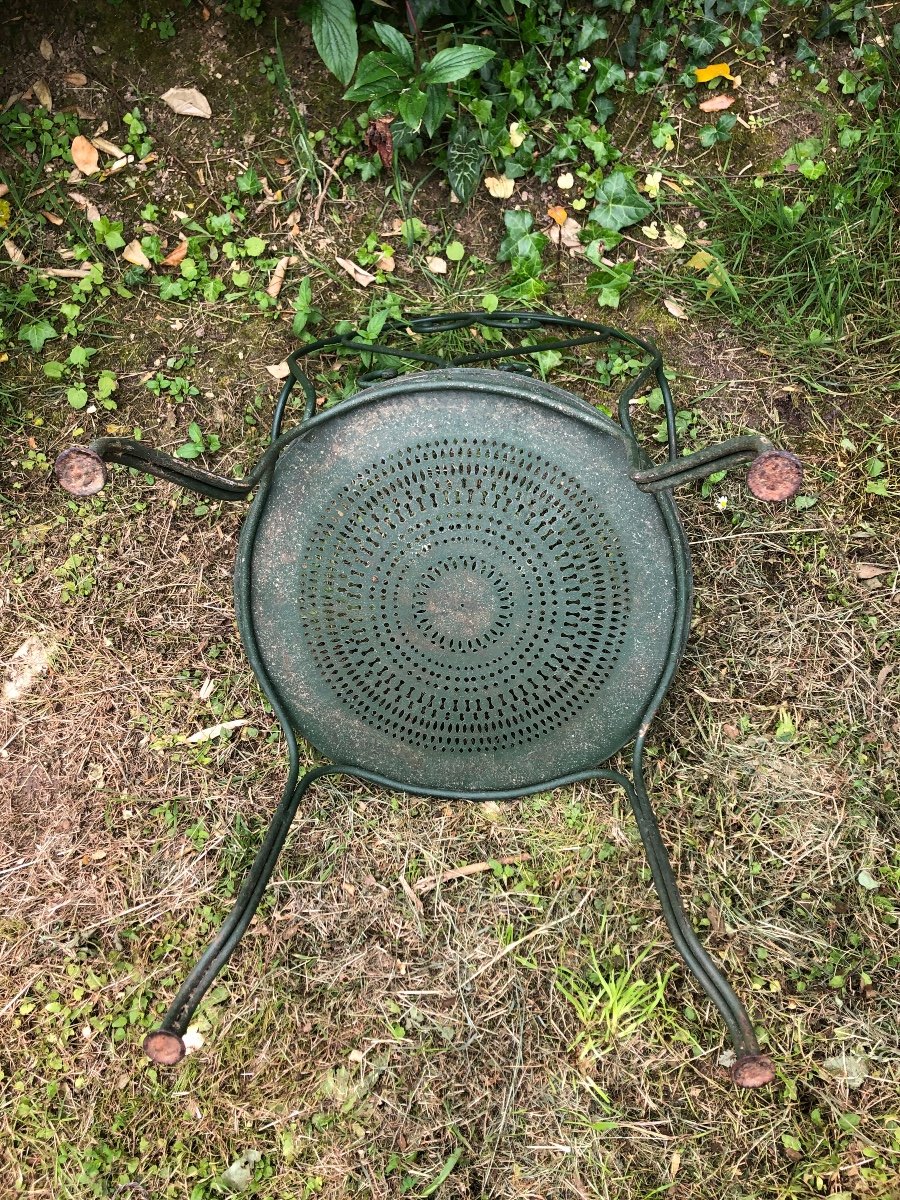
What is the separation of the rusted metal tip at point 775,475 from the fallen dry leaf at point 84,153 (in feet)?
5.37

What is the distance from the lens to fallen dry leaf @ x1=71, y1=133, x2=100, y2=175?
6.65 ft

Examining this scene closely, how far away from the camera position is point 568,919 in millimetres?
1993

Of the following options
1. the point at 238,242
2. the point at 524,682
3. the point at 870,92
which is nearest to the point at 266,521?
the point at 524,682

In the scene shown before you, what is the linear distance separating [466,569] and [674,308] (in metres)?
0.85

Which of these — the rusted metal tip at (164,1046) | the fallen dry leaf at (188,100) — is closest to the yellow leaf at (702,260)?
the fallen dry leaf at (188,100)

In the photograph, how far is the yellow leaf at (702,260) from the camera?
6.59 feet

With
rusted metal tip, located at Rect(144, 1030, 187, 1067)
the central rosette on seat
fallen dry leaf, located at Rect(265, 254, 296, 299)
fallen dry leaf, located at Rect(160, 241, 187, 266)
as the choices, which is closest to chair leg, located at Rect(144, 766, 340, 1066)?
rusted metal tip, located at Rect(144, 1030, 187, 1067)

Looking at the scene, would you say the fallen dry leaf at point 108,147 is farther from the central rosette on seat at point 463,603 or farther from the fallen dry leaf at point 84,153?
the central rosette on seat at point 463,603

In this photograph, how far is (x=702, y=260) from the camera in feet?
6.59

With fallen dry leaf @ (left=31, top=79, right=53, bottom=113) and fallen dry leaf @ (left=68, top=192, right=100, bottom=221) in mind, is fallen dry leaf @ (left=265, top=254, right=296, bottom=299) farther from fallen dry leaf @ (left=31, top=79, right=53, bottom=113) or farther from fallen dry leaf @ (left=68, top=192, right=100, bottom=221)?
fallen dry leaf @ (left=31, top=79, right=53, bottom=113)

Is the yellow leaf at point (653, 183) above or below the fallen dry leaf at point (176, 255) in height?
below

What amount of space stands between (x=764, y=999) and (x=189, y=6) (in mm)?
2455

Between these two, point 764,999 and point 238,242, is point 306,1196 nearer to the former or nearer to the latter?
point 764,999

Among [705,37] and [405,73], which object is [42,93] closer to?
[405,73]
